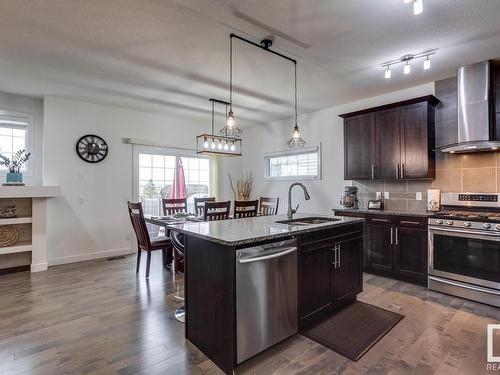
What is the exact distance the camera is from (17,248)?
3.96 metres

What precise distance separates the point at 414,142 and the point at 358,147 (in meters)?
0.80

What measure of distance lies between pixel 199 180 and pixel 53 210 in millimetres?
2837

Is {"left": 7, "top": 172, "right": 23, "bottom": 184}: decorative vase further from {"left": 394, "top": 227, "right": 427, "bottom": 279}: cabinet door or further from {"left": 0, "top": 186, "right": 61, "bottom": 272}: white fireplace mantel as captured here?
{"left": 394, "top": 227, "right": 427, "bottom": 279}: cabinet door

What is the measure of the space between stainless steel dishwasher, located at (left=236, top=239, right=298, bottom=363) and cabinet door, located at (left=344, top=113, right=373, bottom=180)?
2.63 m

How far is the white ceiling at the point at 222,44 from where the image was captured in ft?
7.29

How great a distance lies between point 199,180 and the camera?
6.30 metres

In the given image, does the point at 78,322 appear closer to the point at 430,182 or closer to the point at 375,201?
the point at 375,201

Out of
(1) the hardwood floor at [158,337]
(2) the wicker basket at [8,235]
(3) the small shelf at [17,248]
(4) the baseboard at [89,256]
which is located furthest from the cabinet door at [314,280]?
(2) the wicker basket at [8,235]

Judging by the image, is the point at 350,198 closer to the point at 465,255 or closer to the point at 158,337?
the point at 465,255

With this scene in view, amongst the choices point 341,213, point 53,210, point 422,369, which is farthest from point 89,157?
point 422,369

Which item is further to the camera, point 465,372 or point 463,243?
point 463,243

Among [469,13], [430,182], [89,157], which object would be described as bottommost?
[430,182]

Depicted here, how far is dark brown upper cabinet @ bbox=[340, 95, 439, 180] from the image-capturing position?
3.65m

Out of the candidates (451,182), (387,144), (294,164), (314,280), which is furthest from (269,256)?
(294,164)
